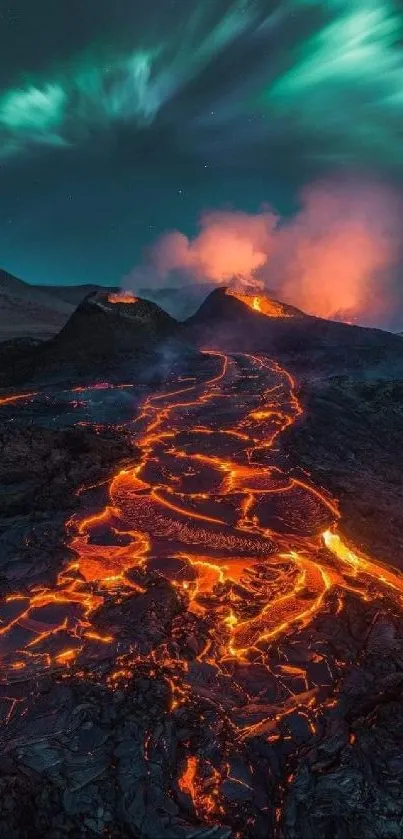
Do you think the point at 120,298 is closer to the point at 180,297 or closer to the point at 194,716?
the point at 194,716

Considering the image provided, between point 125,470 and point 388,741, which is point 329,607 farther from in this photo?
point 125,470

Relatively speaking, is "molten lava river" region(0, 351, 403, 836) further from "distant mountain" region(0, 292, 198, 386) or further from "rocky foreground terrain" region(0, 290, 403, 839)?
"distant mountain" region(0, 292, 198, 386)

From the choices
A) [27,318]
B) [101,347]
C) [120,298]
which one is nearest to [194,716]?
[101,347]

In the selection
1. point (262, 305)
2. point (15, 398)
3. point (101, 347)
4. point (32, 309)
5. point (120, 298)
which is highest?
point (262, 305)

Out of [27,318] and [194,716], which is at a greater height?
[27,318]

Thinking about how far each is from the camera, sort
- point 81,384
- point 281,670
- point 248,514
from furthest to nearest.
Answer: point 81,384 → point 248,514 → point 281,670

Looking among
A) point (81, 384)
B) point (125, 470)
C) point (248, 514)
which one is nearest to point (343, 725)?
point (248, 514)
